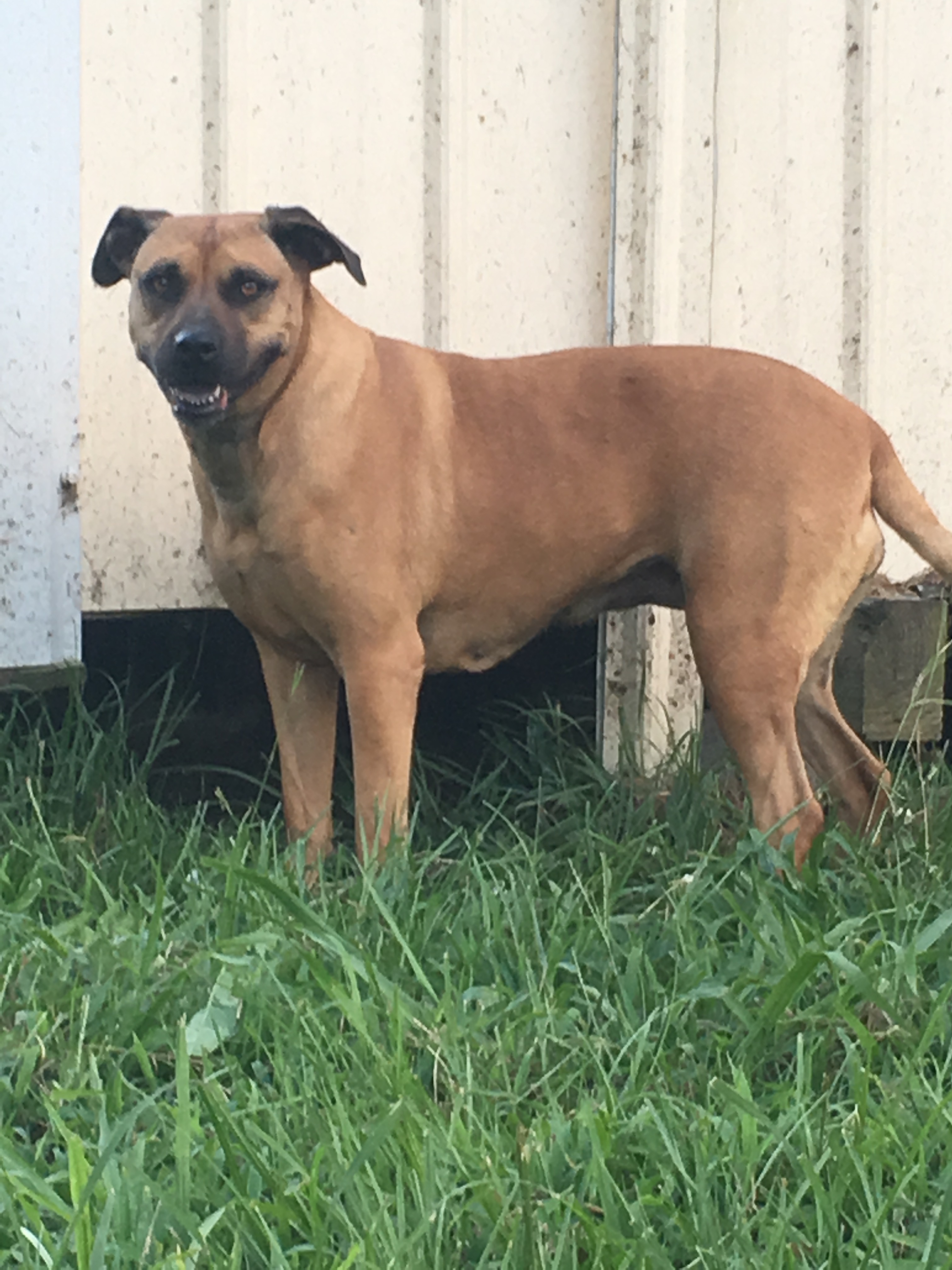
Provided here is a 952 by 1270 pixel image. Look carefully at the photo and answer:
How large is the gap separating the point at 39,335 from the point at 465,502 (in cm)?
106

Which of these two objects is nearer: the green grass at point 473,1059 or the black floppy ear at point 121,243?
the green grass at point 473,1059

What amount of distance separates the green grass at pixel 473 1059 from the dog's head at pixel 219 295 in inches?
33.4

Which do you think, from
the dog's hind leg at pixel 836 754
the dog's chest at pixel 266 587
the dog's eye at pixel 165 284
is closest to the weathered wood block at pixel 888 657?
the dog's hind leg at pixel 836 754

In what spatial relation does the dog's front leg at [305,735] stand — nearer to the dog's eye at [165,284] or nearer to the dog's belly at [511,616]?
the dog's belly at [511,616]

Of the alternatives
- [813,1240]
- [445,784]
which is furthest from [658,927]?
[445,784]

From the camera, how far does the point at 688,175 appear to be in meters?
3.68

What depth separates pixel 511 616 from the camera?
10.5 ft

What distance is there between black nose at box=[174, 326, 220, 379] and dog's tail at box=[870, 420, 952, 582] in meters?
1.44

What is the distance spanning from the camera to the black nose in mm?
2635

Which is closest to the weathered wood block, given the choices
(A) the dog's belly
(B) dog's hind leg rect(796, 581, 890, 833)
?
(B) dog's hind leg rect(796, 581, 890, 833)

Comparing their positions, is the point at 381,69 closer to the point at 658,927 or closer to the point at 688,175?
the point at 688,175

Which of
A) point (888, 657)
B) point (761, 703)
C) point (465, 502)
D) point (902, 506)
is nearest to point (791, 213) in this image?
point (902, 506)

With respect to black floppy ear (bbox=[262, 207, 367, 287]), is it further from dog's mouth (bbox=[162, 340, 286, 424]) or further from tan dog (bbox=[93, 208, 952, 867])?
dog's mouth (bbox=[162, 340, 286, 424])

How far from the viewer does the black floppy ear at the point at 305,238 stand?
283 cm
